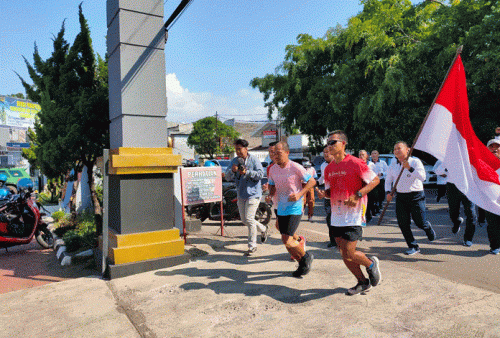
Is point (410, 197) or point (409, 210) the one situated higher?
point (410, 197)

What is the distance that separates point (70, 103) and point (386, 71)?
14548 millimetres

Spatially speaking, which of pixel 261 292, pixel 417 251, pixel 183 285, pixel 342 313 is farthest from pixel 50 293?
pixel 417 251

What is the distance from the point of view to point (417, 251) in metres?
5.70

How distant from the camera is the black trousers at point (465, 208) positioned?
6.14 metres

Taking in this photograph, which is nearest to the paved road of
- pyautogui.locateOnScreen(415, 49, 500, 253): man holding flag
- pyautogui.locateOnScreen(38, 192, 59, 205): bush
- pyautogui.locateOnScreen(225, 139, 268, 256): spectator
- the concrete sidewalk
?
the concrete sidewalk

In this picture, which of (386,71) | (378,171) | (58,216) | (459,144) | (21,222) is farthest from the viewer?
(386,71)

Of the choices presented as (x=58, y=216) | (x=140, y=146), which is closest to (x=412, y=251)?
(x=140, y=146)

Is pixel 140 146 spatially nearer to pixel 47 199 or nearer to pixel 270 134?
pixel 47 199

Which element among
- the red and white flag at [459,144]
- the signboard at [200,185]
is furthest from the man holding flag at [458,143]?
the signboard at [200,185]

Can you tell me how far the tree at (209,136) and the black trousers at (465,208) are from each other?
159 ft

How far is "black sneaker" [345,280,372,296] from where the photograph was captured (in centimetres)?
389

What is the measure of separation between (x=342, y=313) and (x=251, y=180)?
8.98ft

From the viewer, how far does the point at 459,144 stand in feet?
15.3

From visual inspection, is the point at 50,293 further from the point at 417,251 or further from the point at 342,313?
the point at 417,251
